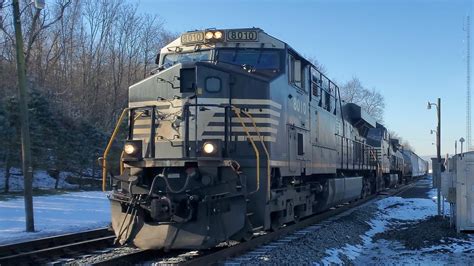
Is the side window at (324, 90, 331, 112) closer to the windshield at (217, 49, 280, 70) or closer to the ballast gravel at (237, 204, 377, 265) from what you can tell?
the ballast gravel at (237, 204, 377, 265)

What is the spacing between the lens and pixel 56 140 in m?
25.5

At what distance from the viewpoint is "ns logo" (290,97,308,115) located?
10.0 meters

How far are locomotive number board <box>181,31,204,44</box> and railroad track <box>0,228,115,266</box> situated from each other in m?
4.22

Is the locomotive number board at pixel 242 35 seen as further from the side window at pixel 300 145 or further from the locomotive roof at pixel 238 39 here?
the side window at pixel 300 145

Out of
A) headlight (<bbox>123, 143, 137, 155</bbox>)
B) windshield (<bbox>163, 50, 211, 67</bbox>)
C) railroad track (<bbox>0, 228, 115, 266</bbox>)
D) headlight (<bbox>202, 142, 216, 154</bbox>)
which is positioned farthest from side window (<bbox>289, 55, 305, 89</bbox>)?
railroad track (<bbox>0, 228, 115, 266</bbox>)

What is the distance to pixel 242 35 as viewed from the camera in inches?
371

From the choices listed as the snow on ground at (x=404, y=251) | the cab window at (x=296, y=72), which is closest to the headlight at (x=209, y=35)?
the cab window at (x=296, y=72)

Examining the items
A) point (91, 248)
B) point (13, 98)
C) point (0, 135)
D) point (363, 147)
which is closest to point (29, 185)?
point (91, 248)

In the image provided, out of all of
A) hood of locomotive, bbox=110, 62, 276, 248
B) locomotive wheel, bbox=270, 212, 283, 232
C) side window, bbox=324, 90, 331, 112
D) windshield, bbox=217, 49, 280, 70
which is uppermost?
windshield, bbox=217, 49, 280, 70

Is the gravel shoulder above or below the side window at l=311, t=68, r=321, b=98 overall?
below

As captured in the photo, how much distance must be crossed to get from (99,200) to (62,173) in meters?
9.52

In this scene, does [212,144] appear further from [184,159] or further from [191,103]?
[191,103]

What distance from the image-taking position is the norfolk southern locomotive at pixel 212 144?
7.34m

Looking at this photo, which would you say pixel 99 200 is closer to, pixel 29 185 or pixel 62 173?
pixel 29 185
